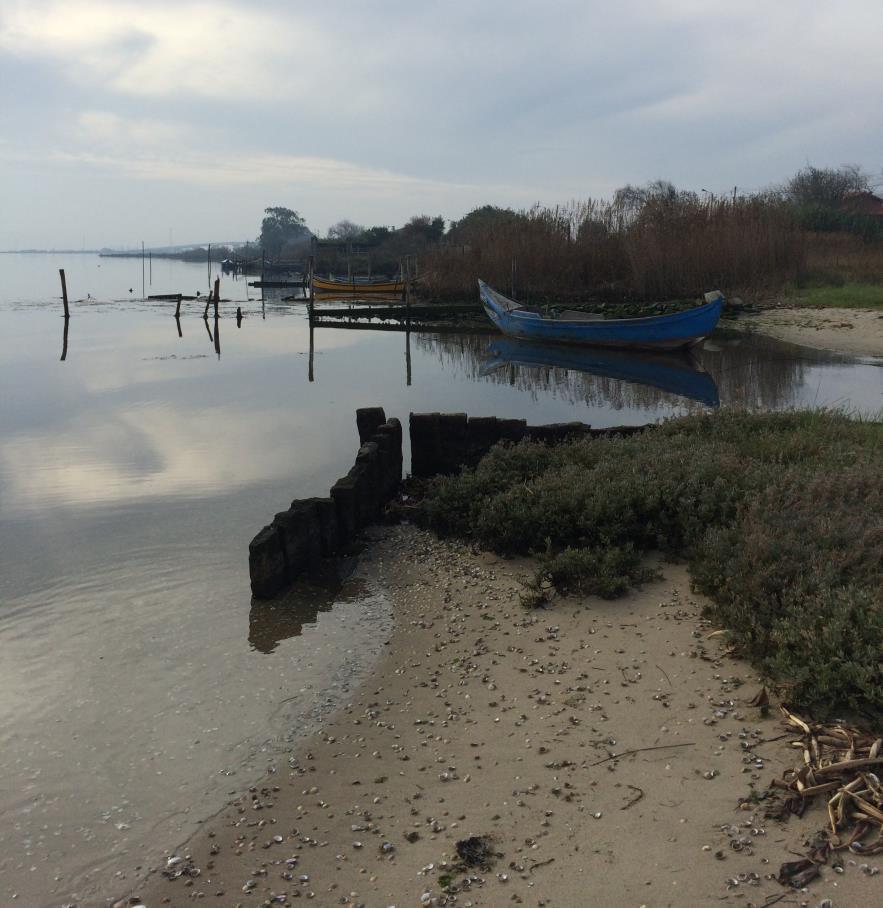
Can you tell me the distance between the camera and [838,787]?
13.5 feet

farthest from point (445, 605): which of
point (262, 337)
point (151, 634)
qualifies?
point (262, 337)

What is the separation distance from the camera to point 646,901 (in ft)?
12.1

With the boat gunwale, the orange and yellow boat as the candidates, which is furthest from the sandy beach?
the orange and yellow boat

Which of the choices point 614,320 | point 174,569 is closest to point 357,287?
point 614,320

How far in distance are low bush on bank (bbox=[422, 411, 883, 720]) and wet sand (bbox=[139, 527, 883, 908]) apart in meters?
0.37

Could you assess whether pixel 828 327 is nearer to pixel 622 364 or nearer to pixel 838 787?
pixel 622 364

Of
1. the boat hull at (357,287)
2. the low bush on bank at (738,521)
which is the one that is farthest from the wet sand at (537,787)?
the boat hull at (357,287)

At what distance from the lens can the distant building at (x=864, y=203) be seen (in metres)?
60.1

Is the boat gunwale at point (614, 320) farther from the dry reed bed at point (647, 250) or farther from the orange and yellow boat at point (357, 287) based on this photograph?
the orange and yellow boat at point (357, 287)

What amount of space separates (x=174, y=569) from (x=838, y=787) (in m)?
6.72

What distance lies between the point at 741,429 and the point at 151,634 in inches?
280

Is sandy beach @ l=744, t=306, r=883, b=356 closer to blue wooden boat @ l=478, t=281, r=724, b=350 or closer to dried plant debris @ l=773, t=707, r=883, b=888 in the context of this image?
blue wooden boat @ l=478, t=281, r=724, b=350

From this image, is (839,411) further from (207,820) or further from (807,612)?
(207,820)

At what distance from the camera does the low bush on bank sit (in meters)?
5.17
